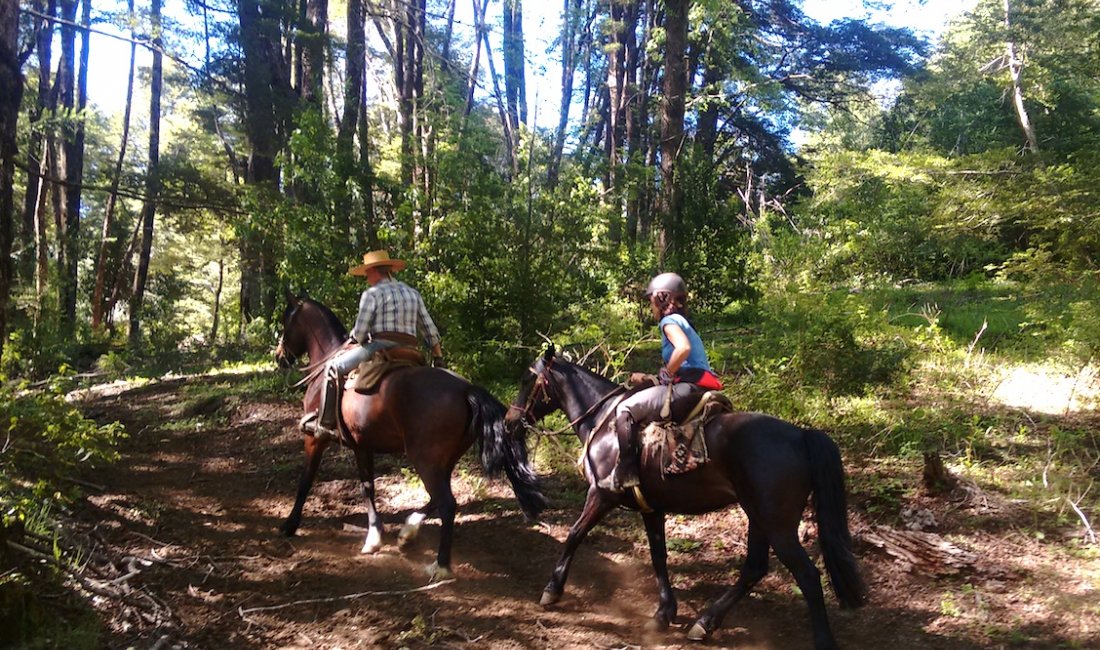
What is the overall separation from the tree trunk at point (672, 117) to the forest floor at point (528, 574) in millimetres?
5140

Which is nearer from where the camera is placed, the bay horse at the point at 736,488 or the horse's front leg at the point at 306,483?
the bay horse at the point at 736,488

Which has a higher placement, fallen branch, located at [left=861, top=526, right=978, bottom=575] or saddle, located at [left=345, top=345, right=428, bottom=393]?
saddle, located at [left=345, top=345, right=428, bottom=393]

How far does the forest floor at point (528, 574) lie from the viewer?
429 cm

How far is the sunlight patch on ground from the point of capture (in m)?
7.36

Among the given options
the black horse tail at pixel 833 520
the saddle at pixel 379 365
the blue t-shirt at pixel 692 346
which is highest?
the blue t-shirt at pixel 692 346

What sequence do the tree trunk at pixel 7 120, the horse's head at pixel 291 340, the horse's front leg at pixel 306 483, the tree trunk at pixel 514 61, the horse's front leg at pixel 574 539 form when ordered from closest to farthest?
the horse's front leg at pixel 574 539, the tree trunk at pixel 7 120, the horse's front leg at pixel 306 483, the horse's head at pixel 291 340, the tree trunk at pixel 514 61

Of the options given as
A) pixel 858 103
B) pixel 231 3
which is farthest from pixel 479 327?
pixel 858 103

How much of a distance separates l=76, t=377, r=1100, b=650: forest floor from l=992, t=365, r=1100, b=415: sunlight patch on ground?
2.30m

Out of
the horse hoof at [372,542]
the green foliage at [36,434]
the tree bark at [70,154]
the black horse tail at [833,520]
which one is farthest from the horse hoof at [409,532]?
the tree bark at [70,154]

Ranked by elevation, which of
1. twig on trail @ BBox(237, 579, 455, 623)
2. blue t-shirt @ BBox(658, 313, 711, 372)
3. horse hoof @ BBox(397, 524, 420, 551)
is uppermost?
blue t-shirt @ BBox(658, 313, 711, 372)

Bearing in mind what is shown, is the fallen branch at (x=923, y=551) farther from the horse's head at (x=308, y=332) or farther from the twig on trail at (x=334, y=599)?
the horse's head at (x=308, y=332)

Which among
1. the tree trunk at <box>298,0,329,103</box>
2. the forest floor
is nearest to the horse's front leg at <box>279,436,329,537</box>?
the forest floor

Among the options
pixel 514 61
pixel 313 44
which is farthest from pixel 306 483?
pixel 514 61

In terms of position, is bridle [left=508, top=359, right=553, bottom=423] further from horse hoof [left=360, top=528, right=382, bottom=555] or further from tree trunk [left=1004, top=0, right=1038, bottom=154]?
tree trunk [left=1004, top=0, right=1038, bottom=154]
